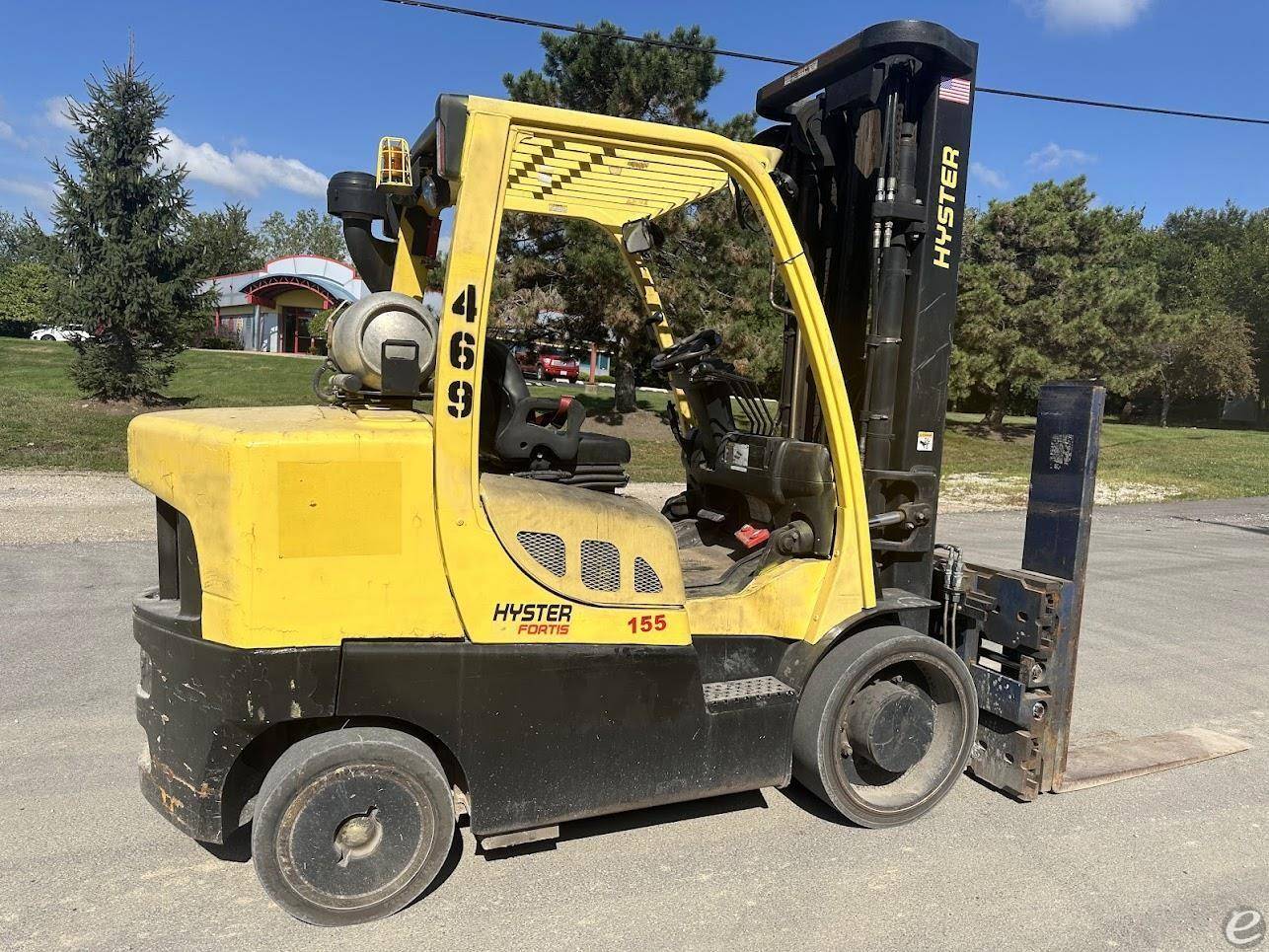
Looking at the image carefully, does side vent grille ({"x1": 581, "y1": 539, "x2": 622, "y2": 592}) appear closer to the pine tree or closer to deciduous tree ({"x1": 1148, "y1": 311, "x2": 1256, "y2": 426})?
the pine tree

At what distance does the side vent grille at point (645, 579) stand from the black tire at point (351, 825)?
936mm

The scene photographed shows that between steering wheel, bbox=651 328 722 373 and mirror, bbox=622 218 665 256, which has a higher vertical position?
mirror, bbox=622 218 665 256

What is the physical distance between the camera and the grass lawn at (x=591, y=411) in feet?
54.8

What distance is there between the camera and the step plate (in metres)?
3.53

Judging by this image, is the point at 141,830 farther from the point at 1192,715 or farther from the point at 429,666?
the point at 1192,715

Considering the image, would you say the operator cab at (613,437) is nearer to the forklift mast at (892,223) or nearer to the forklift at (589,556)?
the forklift at (589,556)

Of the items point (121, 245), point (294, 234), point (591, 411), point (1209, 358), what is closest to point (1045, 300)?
point (591, 411)

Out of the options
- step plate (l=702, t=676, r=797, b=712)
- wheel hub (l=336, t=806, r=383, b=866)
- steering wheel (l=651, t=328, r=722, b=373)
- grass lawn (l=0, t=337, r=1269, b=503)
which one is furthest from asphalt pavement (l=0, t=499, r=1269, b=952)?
grass lawn (l=0, t=337, r=1269, b=503)

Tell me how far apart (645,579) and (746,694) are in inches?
26.0

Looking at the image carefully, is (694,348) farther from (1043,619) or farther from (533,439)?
(1043,619)

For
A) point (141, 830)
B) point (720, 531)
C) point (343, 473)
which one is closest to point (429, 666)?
point (343, 473)

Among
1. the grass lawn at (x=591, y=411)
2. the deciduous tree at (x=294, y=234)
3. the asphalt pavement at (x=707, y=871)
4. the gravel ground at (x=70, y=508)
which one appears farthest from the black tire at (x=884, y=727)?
the deciduous tree at (x=294, y=234)

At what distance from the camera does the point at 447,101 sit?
2875mm

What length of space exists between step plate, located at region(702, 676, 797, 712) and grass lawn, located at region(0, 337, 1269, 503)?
12.8 metres
